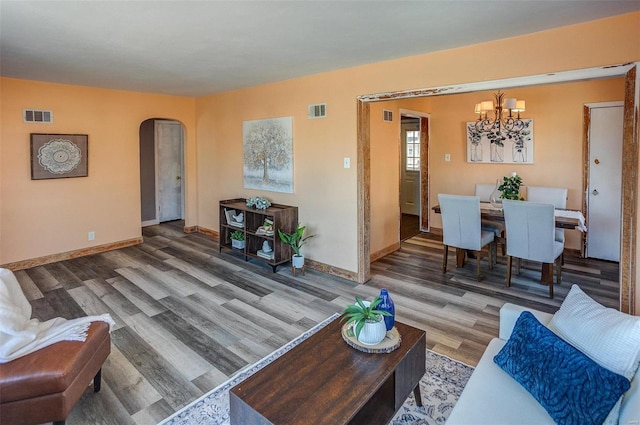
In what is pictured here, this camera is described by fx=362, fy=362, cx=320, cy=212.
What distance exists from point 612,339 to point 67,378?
247cm

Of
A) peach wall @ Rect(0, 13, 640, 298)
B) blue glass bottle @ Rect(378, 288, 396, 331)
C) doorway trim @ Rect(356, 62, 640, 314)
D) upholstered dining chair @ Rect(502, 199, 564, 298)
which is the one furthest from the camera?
upholstered dining chair @ Rect(502, 199, 564, 298)

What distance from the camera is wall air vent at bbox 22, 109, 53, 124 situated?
4.56 m

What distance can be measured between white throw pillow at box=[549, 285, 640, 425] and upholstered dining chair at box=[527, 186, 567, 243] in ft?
11.5

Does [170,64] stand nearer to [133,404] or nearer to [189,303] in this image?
[189,303]

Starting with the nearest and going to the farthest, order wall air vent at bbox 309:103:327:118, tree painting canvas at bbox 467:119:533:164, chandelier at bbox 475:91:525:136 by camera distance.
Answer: wall air vent at bbox 309:103:327:118 < chandelier at bbox 475:91:525:136 < tree painting canvas at bbox 467:119:533:164

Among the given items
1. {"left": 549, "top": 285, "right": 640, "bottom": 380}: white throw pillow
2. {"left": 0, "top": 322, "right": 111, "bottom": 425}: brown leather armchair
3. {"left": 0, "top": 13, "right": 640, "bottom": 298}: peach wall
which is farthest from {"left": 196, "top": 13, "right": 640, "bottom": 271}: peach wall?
{"left": 0, "top": 322, "right": 111, "bottom": 425}: brown leather armchair

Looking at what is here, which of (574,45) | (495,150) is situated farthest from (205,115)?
(574,45)

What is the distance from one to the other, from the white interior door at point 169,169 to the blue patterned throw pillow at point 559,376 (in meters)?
7.19

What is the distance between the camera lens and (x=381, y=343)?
1922mm

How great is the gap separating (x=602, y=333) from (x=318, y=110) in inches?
139

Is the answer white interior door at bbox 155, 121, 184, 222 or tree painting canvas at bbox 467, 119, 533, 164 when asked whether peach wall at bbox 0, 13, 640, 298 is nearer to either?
white interior door at bbox 155, 121, 184, 222

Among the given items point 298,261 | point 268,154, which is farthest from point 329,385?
point 268,154

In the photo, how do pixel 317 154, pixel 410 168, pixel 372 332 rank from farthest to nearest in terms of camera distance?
pixel 410 168, pixel 317 154, pixel 372 332

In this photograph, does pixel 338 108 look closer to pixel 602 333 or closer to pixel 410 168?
pixel 602 333
